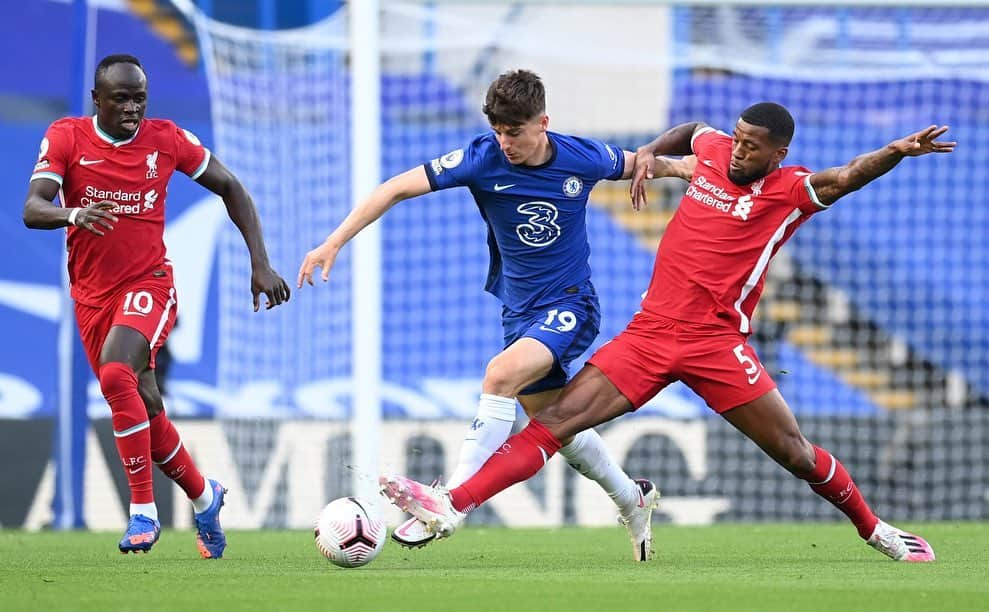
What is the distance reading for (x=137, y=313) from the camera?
6.97 m

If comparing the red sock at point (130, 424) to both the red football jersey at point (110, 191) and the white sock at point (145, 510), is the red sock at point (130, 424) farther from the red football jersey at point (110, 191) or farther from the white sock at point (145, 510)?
the red football jersey at point (110, 191)

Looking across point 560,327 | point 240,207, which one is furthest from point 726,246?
point 240,207

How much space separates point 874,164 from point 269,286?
2.70 metres

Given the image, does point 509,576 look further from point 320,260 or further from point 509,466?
point 320,260

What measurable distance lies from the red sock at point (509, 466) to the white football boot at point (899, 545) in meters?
1.51

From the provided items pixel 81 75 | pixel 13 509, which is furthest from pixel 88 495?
pixel 81 75

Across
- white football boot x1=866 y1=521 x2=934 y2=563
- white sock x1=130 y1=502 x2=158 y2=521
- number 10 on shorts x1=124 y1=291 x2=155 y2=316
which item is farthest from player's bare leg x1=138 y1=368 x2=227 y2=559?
white football boot x1=866 y1=521 x2=934 y2=563

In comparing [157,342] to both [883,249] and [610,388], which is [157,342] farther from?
[883,249]

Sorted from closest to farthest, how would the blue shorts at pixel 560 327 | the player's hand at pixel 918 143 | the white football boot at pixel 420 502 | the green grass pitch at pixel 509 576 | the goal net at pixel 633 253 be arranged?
the green grass pitch at pixel 509 576 < the white football boot at pixel 420 502 < the player's hand at pixel 918 143 < the blue shorts at pixel 560 327 < the goal net at pixel 633 253

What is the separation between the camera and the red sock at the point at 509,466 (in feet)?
20.4

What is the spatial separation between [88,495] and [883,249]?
831 cm

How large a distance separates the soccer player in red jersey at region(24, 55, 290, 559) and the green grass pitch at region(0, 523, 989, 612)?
1.40ft

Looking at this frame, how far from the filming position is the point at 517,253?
22.3ft

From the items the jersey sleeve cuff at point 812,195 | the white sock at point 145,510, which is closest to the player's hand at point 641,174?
the jersey sleeve cuff at point 812,195
